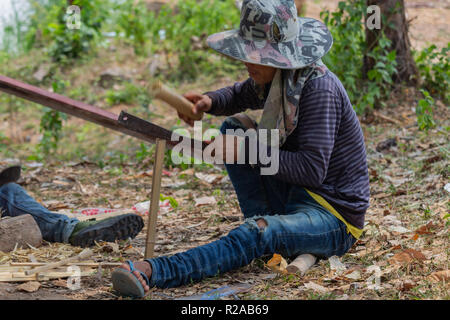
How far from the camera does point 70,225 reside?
10.5 feet

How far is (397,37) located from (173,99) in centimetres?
365

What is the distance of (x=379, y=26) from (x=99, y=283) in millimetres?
3928

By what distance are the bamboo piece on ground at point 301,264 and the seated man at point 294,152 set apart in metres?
0.03

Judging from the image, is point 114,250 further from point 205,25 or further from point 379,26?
point 205,25

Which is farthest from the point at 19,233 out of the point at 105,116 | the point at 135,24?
the point at 135,24

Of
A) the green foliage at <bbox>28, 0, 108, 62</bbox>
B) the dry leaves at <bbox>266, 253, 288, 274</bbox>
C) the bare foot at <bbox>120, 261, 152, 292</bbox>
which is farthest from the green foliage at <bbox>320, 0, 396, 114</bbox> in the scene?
the green foliage at <bbox>28, 0, 108, 62</bbox>

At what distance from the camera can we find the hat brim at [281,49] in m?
2.57

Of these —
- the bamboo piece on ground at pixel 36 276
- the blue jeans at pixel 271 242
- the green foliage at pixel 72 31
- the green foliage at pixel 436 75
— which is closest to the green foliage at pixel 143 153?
the blue jeans at pixel 271 242

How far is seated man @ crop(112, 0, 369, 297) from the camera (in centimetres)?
252

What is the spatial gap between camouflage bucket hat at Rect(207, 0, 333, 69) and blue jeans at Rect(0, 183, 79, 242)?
1.40 meters

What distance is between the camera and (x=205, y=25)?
748 centimetres

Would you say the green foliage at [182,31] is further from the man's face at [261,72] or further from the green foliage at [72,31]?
the man's face at [261,72]

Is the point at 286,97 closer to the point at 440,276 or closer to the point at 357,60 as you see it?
the point at 440,276

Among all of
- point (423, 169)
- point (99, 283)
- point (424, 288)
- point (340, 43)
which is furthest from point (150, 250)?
point (340, 43)
